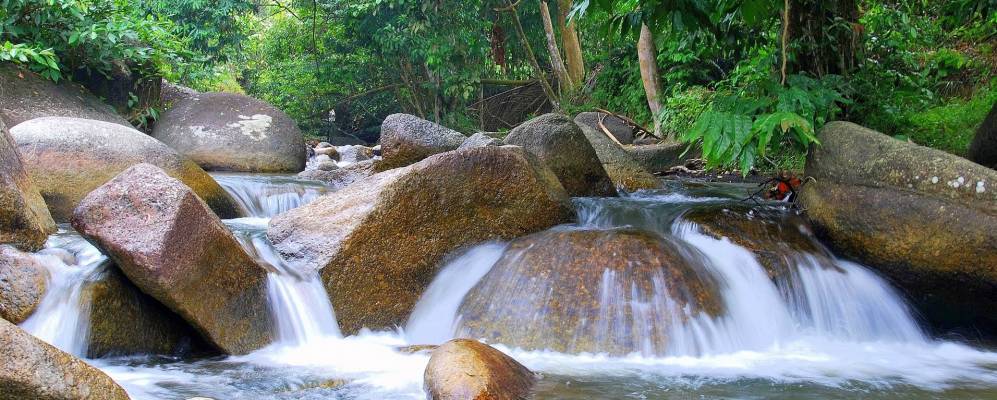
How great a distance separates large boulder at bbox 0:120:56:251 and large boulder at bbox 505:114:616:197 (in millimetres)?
4444

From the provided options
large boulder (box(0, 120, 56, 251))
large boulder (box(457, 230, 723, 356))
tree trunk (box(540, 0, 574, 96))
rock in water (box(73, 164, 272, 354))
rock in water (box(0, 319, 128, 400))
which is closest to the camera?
rock in water (box(0, 319, 128, 400))

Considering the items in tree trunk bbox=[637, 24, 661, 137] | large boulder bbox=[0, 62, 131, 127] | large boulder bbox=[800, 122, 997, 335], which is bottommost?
large boulder bbox=[800, 122, 997, 335]

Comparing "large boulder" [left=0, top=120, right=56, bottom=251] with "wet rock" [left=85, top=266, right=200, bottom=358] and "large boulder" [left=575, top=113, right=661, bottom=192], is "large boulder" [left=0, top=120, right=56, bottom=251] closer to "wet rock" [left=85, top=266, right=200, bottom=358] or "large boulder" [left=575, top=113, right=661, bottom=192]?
"wet rock" [left=85, top=266, right=200, bottom=358]

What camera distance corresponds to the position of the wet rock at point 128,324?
4.58 metres

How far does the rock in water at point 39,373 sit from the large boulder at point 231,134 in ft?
25.7

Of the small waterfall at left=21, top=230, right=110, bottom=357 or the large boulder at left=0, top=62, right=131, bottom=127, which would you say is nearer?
the small waterfall at left=21, top=230, right=110, bottom=357

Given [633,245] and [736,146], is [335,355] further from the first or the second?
[736,146]

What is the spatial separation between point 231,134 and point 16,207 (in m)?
6.24

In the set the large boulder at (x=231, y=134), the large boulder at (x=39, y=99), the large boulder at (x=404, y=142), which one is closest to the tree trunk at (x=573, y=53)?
the large boulder at (x=231, y=134)

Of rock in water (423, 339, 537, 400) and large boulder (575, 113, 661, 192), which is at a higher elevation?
large boulder (575, 113, 661, 192)

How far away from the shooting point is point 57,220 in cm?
624

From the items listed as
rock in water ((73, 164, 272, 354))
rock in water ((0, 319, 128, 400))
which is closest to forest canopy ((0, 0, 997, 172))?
rock in water ((73, 164, 272, 354))

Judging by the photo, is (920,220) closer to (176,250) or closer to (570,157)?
(570,157)

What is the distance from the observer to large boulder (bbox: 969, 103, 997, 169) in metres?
6.94
